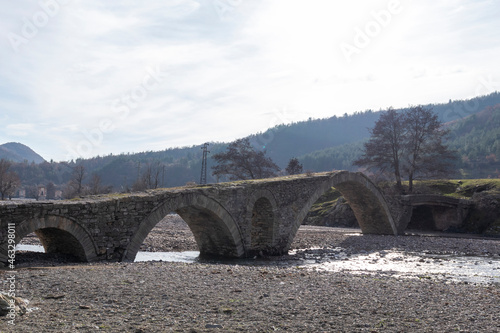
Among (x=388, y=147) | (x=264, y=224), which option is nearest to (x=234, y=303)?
(x=264, y=224)

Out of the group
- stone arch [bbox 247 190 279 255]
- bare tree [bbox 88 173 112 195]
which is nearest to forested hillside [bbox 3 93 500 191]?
bare tree [bbox 88 173 112 195]

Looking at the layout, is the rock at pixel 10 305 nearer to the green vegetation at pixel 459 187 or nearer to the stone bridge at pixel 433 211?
the stone bridge at pixel 433 211

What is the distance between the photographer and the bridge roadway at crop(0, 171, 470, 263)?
38.9 feet

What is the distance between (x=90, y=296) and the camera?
7.47 m

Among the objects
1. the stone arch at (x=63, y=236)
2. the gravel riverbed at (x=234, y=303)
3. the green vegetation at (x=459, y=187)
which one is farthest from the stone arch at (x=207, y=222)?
the green vegetation at (x=459, y=187)

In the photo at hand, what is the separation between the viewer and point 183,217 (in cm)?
1820

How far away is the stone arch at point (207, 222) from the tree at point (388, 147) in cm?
2768

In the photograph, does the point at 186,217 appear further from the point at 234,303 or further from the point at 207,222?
the point at 234,303

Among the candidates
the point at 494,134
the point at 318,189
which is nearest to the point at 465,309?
the point at 318,189

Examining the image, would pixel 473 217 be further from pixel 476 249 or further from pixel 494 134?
pixel 494 134

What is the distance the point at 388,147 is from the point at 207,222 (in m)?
29.6

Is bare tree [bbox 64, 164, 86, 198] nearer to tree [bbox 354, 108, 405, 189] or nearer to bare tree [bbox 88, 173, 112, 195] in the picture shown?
bare tree [bbox 88, 173, 112, 195]

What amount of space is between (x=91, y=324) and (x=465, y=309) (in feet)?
22.2

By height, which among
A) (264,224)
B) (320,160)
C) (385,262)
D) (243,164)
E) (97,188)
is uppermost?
(320,160)
